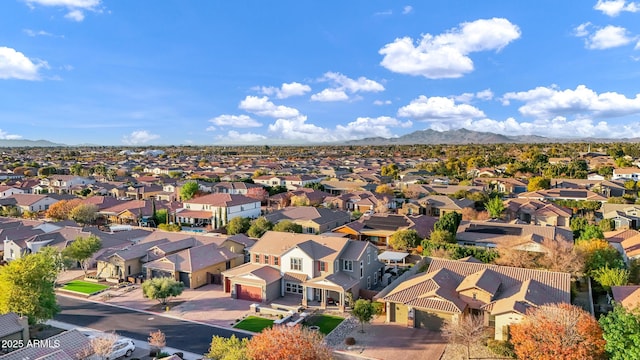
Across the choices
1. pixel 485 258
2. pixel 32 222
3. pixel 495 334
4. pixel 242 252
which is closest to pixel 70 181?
pixel 32 222

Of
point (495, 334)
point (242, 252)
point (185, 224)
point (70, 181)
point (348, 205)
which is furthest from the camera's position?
point (70, 181)

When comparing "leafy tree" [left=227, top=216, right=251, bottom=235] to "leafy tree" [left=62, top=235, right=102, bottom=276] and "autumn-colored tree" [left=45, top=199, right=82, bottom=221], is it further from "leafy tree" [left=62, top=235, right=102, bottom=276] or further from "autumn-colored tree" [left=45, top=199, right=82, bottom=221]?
"autumn-colored tree" [left=45, top=199, right=82, bottom=221]

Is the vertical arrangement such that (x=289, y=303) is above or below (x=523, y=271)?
below

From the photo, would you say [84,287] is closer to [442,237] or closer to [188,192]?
[442,237]

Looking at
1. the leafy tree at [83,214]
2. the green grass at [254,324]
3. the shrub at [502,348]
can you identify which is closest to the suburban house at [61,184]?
the leafy tree at [83,214]

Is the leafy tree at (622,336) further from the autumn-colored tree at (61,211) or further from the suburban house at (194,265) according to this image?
the autumn-colored tree at (61,211)

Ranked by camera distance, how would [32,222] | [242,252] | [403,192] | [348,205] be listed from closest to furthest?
1. [242,252]
2. [32,222]
3. [348,205]
4. [403,192]

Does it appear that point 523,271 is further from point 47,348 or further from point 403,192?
point 403,192
